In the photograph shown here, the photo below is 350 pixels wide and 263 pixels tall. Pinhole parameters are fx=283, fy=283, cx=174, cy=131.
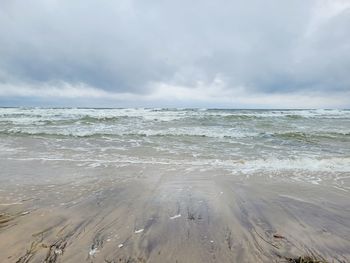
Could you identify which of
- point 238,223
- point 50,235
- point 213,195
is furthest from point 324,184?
point 50,235

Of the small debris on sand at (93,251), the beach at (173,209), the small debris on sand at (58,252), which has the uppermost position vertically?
the small debris on sand at (93,251)

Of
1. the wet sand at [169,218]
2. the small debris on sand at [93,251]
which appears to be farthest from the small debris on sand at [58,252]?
the small debris on sand at [93,251]

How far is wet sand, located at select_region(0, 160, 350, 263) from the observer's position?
271cm

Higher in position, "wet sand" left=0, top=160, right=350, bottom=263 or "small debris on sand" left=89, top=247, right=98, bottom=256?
"small debris on sand" left=89, top=247, right=98, bottom=256

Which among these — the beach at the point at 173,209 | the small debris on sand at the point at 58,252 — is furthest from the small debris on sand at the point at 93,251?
the small debris on sand at the point at 58,252

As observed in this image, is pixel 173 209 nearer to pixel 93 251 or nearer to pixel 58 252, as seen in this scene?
pixel 93 251

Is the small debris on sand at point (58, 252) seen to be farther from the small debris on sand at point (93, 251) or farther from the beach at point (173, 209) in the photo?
the small debris on sand at point (93, 251)

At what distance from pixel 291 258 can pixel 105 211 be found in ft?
7.61

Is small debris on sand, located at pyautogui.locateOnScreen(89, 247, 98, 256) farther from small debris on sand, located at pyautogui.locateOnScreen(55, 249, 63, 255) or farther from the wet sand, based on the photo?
small debris on sand, located at pyautogui.locateOnScreen(55, 249, 63, 255)

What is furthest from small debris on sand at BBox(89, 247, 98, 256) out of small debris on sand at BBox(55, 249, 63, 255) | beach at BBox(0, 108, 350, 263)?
small debris on sand at BBox(55, 249, 63, 255)

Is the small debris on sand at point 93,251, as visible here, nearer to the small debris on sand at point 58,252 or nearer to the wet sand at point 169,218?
the wet sand at point 169,218

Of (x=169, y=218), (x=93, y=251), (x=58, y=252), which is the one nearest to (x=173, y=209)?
(x=169, y=218)

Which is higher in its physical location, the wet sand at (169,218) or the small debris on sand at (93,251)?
the small debris on sand at (93,251)

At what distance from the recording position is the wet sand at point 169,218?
271cm
